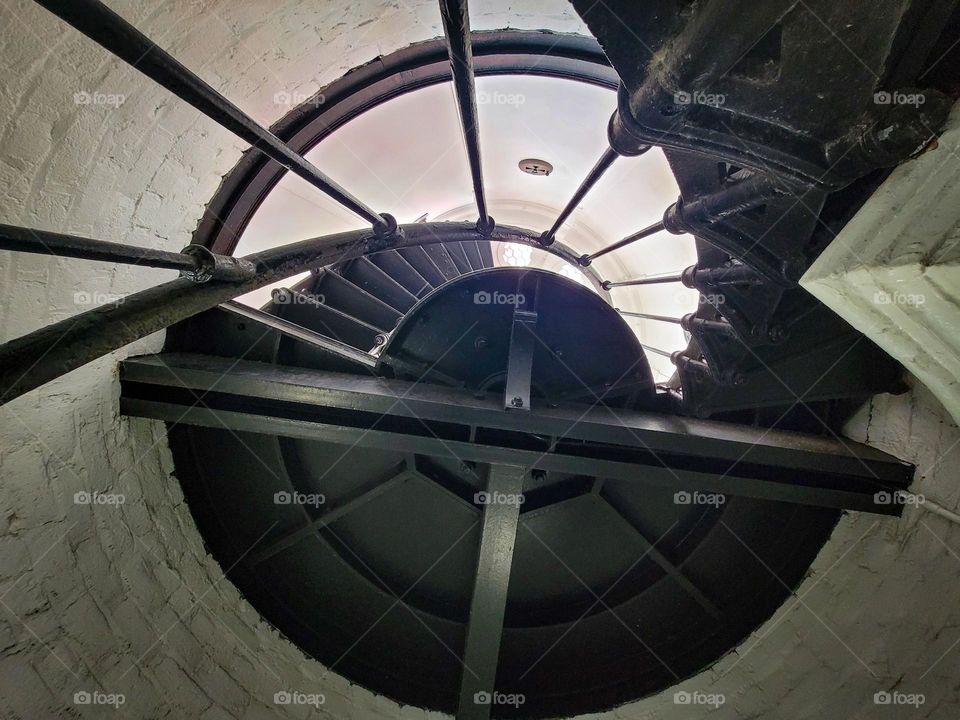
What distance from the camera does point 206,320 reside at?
2275 mm

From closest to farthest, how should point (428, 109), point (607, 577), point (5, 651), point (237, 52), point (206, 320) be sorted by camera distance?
point (5, 651), point (237, 52), point (206, 320), point (607, 577), point (428, 109)

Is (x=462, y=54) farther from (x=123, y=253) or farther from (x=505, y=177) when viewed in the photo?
(x=505, y=177)

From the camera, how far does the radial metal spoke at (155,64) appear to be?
839mm

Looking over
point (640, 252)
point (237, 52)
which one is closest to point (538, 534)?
point (237, 52)

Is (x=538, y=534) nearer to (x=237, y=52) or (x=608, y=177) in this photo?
(x=237, y=52)

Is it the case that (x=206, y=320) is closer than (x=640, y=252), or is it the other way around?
(x=206, y=320)

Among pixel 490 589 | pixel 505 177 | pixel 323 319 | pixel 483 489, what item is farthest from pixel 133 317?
pixel 505 177

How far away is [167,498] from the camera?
232cm

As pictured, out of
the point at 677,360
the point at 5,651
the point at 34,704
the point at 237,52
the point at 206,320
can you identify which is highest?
the point at 237,52

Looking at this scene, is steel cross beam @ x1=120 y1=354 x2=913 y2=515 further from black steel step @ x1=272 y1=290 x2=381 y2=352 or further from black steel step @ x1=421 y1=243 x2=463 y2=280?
black steel step @ x1=421 y1=243 x2=463 y2=280

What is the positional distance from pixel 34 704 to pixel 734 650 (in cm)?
320

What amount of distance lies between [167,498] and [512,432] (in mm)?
1760

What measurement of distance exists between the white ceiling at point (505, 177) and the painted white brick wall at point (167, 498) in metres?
1.02

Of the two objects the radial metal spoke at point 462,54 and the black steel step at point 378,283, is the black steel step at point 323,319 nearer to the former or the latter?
the black steel step at point 378,283
